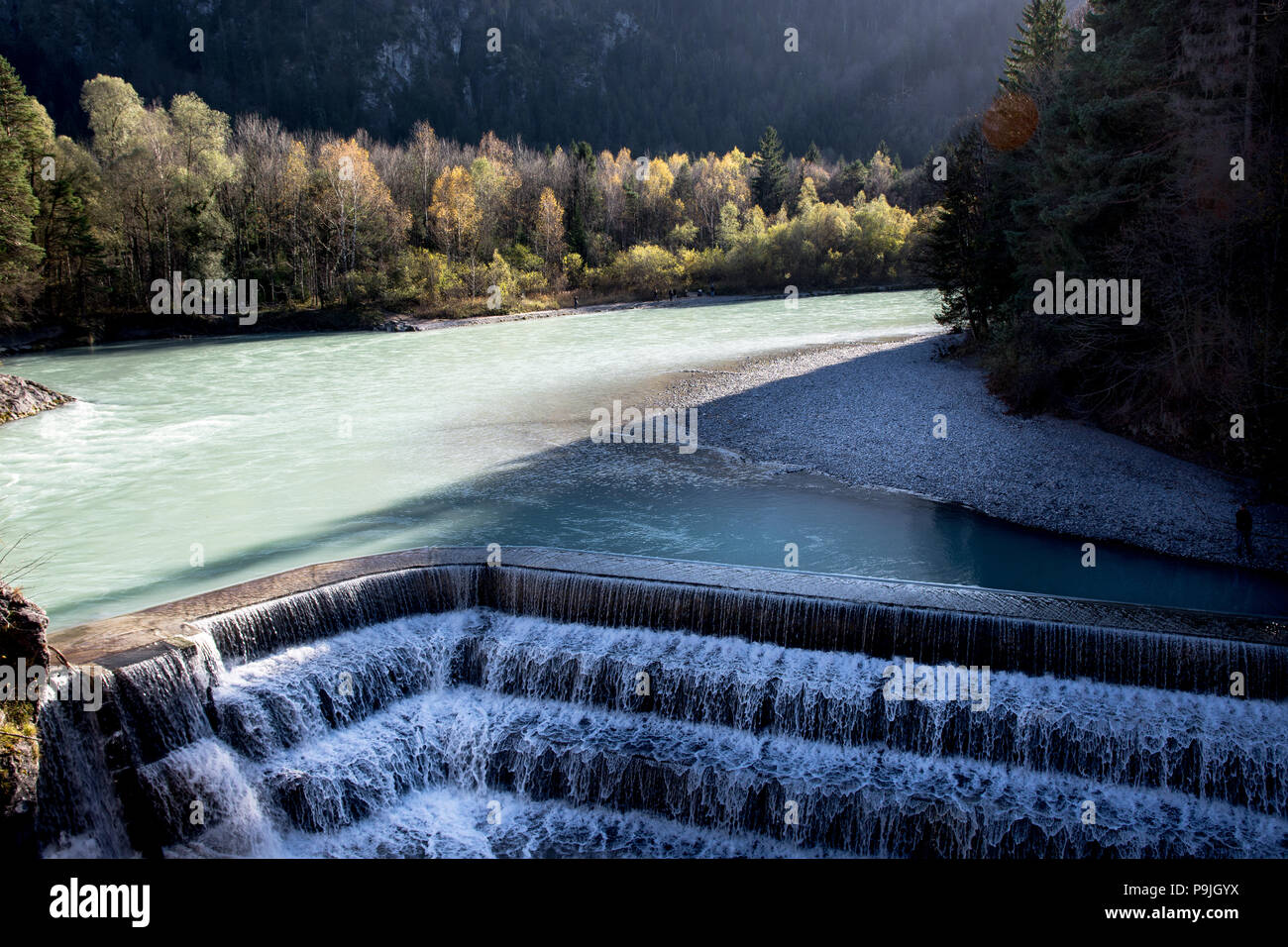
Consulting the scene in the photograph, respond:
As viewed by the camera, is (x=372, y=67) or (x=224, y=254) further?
(x=372, y=67)

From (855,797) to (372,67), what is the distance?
5956 inches

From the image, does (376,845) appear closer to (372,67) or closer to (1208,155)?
(1208,155)

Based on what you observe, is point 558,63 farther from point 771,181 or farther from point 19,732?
point 19,732

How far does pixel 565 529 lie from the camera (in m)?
14.6

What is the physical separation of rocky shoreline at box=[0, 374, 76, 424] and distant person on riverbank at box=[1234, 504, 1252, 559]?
29.0m

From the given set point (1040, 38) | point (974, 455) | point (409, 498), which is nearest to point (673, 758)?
point (409, 498)

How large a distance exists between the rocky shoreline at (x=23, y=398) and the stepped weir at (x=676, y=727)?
18280 mm

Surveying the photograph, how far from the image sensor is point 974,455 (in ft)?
58.7

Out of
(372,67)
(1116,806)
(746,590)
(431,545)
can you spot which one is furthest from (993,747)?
(372,67)

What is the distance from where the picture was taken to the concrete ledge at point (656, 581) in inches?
374

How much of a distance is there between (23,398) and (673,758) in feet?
81.0

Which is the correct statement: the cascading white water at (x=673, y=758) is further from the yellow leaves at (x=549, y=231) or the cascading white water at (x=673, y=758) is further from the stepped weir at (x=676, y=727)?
Answer: the yellow leaves at (x=549, y=231)

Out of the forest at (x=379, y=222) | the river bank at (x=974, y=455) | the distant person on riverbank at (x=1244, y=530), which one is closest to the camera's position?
the distant person on riverbank at (x=1244, y=530)

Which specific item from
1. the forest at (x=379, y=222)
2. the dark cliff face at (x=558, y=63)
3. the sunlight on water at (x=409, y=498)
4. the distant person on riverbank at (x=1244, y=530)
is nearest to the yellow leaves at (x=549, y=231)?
the forest at (x=379, y=222)
